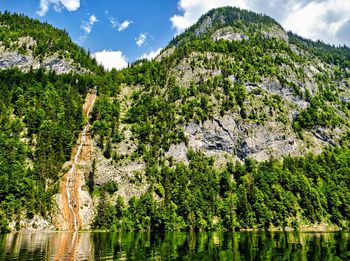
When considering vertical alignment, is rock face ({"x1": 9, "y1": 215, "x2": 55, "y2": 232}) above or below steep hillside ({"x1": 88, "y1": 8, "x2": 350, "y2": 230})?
below

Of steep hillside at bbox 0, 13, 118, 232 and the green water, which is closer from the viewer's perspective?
the green water

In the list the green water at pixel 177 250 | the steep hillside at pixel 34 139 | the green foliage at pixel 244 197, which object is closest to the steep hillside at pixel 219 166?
the green foliage at pixel 244 197

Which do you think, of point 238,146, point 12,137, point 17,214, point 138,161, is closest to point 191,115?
point 238,146

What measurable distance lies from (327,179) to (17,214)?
13699 cm

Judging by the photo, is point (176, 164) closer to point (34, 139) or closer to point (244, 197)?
point (244, 197)

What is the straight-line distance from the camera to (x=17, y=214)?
104 metres

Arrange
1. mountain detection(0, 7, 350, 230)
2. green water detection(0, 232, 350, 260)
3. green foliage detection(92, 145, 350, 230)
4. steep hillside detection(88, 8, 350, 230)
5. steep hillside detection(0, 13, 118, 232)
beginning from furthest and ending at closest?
steep hillside detection(88, 8, 350, 230)
green foliage detection(92, 145, 350, 230)
mountain detection(0, 7, 350, 230)
steep hillside detection(0, 13, 118, 232)
green water detection(0, 232, 350, 260)

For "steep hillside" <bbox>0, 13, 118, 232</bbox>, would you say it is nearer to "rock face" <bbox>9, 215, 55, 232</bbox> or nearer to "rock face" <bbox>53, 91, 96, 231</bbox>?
"rock face" <bbox>9, 215, 55, 232</bbox>

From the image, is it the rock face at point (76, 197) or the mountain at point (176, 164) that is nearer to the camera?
the rock face at point (76, 197)

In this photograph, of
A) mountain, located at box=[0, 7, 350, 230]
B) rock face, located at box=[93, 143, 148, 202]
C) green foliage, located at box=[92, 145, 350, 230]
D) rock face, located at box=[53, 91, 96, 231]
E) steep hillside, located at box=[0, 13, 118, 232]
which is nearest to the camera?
steep hillside, located at box=[0, 13, 118, 232]

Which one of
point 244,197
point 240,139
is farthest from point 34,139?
point 240,139

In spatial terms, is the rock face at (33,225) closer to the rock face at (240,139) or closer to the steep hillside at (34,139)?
the steep hillside at (34,139)

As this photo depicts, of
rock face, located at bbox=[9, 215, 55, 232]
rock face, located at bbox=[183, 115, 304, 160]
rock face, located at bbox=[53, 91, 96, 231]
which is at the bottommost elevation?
rock face, located at bbox=[9, 215, 55, 232]

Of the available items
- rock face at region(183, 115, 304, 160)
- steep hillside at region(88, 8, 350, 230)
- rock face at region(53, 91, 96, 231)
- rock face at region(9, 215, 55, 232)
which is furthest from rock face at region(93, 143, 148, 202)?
rock face at region(183, 115, 304, 160)
